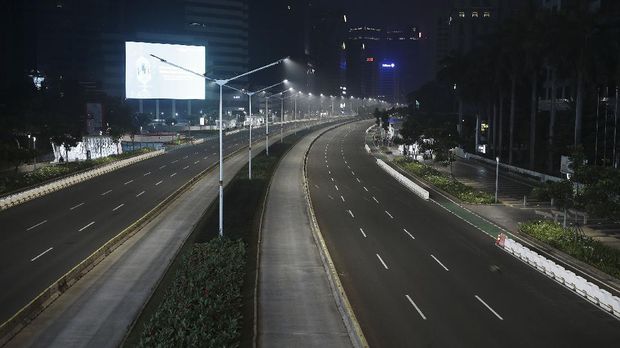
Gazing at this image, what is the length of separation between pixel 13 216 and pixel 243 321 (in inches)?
1261

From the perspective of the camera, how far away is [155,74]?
480ft

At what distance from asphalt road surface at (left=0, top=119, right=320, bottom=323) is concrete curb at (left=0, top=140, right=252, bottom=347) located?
3.81ft

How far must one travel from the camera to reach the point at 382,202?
6169 cm

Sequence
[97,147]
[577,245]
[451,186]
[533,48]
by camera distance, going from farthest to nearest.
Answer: [97,147] → [533,48] → [451,186] → [577,245]

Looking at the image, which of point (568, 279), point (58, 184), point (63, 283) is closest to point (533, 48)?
point (568, 279)

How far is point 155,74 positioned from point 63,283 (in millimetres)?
121208

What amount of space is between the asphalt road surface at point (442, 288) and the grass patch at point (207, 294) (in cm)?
522

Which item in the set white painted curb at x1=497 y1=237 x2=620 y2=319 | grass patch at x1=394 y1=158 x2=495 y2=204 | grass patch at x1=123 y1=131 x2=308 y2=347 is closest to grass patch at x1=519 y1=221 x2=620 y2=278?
white painted curb at x1=497 y1=237 x2=620 y2=319

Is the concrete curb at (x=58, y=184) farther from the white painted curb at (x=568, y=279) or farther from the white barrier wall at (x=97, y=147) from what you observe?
the white painted curb at (x=568, y=279)

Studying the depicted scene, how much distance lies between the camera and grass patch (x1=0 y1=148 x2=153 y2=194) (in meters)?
62.3

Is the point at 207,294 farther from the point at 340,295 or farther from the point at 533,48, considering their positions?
the point at 533,48

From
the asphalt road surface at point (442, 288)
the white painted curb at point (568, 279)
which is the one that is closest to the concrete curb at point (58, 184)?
the asphalt road surface at point (442, 288)

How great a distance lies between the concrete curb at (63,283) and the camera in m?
24.8

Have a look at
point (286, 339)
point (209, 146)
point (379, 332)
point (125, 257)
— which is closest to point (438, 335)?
point (379, 332)
